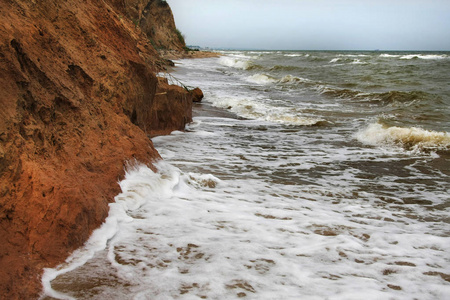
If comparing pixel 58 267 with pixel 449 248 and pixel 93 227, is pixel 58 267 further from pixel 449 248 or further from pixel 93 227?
pixel 449 248

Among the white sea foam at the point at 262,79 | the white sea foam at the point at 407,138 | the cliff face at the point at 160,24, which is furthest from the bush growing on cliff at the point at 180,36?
the white sea foam at the point at 407,138

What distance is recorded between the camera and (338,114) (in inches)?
401

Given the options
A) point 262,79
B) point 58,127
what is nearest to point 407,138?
point 58,127

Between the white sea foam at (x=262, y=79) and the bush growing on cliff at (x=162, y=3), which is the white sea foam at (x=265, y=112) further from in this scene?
the bush growing on cliff at (x=162, y=3)

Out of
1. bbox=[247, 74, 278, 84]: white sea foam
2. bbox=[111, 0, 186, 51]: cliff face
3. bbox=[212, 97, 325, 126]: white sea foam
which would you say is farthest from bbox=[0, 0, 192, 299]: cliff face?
bbox=[111, 0, 186, 51]: cliff face

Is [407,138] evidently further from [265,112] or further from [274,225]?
[274,225]

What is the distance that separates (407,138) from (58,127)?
623 cm

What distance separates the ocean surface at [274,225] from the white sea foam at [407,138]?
0.04 meters

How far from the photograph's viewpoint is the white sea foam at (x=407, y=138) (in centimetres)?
659

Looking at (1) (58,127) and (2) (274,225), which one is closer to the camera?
(1) (58,127)

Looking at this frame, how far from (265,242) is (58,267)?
51.4 inches

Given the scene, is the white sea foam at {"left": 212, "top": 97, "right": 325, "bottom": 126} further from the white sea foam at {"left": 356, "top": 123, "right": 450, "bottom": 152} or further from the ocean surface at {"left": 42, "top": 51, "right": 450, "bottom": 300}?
the ocean surface at {"left": 42, "top": 51, "right": 450, "bottom": 300}

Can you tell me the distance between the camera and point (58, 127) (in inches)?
102

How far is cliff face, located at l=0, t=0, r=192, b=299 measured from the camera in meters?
1.88
